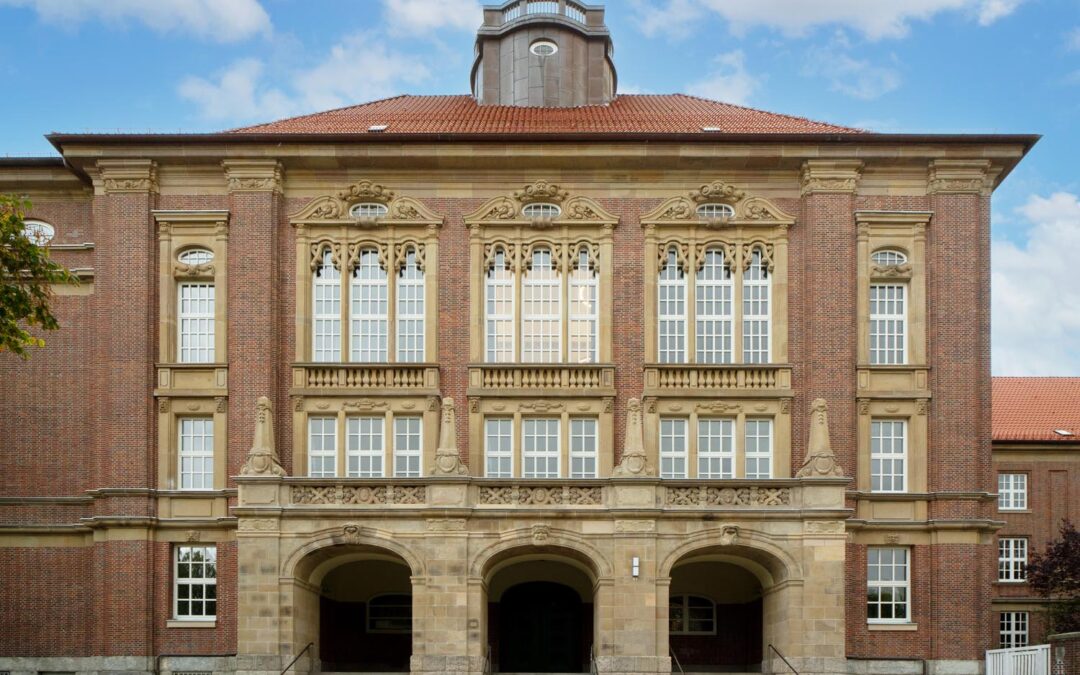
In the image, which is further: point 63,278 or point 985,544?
point 985,544

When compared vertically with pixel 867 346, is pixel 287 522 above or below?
below

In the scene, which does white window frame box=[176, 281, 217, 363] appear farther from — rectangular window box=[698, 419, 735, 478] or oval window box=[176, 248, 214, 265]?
rectangular window box=[698, 419, 735, 478]

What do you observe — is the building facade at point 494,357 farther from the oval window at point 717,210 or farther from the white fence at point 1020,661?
the white fence at point 1020,661

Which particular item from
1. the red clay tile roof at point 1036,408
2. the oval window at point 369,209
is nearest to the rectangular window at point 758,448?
the oval window at point 369,209

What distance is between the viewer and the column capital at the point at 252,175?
37.8 metres

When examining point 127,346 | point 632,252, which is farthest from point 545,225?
point 127,346

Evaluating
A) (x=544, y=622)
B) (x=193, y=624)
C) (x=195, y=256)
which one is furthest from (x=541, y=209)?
(x=193, y=624)

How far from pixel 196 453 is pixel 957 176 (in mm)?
21944

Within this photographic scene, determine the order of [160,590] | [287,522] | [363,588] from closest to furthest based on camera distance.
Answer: [287,522] → [160,590] → [363,588]

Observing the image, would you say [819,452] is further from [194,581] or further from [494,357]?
[194,581]

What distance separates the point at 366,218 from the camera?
38.1 m

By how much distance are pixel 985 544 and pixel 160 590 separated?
21803mm

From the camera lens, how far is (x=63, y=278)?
30312mm

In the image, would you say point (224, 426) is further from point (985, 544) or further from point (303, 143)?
point (985, 544)
